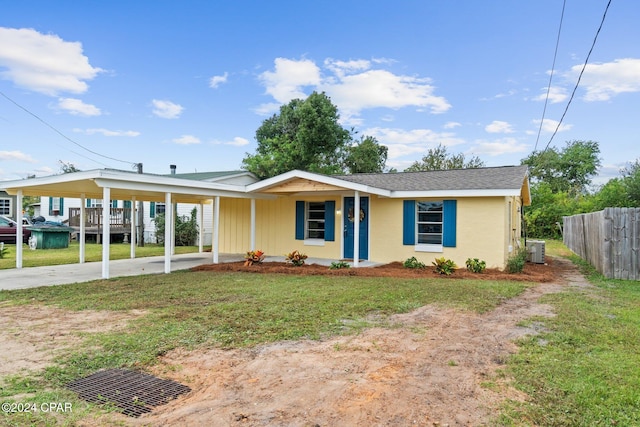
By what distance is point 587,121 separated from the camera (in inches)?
605

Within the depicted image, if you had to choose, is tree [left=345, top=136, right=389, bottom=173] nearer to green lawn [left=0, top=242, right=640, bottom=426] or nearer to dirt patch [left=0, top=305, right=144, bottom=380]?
green lawn [left=0, top=242, right=640, bottom=426]

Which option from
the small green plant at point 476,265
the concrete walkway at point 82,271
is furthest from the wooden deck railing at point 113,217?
the small green plant at point 476,265

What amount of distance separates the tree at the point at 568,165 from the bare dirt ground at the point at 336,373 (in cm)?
3808

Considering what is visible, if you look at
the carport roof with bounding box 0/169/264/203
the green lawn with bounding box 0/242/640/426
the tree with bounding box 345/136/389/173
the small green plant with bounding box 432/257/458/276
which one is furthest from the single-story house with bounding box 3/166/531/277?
→ the tree with bounding box 345/136/389/173

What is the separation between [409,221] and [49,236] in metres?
16.0

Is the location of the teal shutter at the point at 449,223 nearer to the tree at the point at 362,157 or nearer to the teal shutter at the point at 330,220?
the teal shutter at the point at 330,220

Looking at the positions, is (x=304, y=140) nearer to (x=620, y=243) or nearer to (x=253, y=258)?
(x=253, y=258)

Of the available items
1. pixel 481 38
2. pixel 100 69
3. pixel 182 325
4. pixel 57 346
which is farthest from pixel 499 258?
pixel 100 69

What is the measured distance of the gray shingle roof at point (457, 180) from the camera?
11.0 m

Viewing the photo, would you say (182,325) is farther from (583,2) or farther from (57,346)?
(583,2)

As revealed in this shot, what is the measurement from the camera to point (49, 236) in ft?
58.1

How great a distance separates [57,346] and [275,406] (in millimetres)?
2927

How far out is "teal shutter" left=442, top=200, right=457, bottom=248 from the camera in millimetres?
11523

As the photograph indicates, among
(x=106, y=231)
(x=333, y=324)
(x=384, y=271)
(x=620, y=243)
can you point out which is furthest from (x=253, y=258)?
(x=620, y=243)
